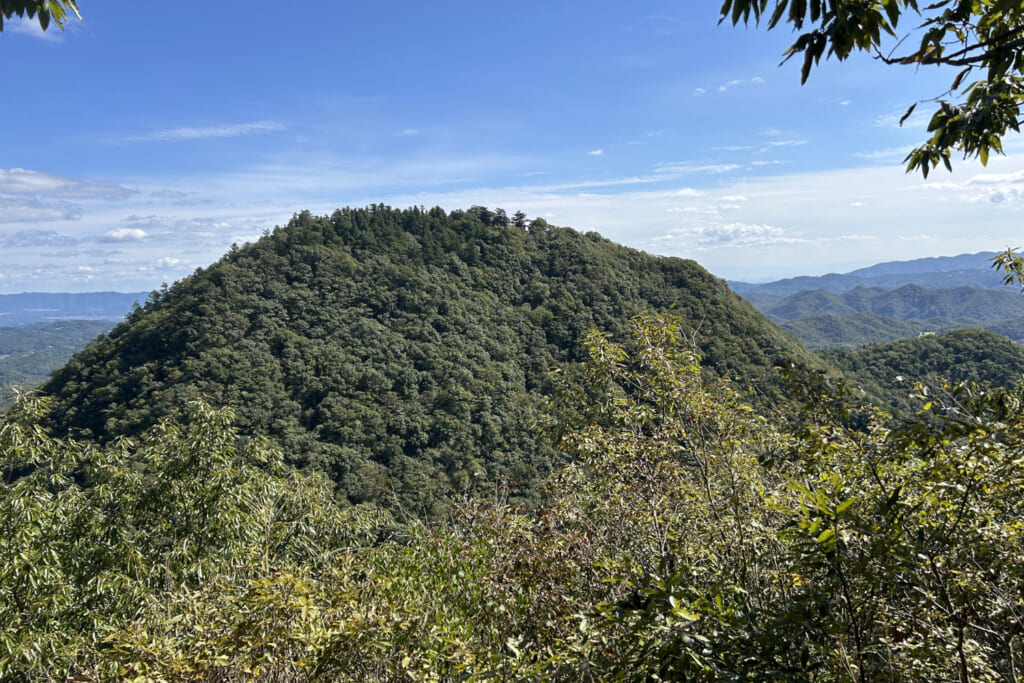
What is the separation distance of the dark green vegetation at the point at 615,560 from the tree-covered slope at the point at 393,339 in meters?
18.0

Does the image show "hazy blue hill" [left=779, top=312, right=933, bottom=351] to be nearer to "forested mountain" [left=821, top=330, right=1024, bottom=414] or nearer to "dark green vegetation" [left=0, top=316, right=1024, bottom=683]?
"forested mountain" [left=821, top=330, right=1024, bottom=414]

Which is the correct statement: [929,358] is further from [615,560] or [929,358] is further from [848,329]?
[848,329]

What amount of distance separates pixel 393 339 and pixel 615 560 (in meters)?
48.5

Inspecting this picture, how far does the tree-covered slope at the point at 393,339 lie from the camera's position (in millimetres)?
35094

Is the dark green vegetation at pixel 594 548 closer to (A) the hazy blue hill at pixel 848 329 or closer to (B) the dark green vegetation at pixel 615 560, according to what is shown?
(B) the dark green vegetation at pixel 615 560

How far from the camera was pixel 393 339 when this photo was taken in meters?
50.3

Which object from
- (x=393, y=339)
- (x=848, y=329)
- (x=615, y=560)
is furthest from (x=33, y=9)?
(x=848, y=329)

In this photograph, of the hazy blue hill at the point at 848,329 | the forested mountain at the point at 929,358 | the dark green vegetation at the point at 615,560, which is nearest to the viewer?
the dark green vegetation at the point at 615,560

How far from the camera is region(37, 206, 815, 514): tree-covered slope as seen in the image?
3509 centimetres

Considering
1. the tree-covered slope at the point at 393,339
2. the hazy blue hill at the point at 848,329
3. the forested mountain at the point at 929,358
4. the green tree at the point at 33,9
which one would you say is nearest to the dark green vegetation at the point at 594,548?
the green tree at the point at 33,9

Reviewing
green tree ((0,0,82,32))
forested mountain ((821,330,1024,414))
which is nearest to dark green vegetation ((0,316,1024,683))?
green tree ((0,0,82,32))

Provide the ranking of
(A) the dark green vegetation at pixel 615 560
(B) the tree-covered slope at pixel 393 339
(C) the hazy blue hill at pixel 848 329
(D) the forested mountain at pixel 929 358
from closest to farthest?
1. (A) the dark green vegetation at pixel 615 560
2. (B) the tree-covered slope at pixel 393 339
3. (D) the forested mountain at pixel 929 358
4. (C) the hazy blue hill at pixel 848 329

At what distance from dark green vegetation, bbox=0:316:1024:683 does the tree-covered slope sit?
1801cm

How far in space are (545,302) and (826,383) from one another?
189 feet
